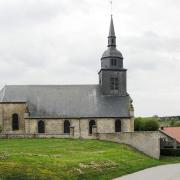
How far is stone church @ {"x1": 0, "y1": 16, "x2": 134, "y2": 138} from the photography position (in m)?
63.7

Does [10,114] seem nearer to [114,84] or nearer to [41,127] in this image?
[41,127]

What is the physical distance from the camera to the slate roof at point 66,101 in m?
64.0

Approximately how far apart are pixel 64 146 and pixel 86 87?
63.2 ft

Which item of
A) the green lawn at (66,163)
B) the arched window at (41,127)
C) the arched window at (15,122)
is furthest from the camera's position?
the arched window at (15,122)

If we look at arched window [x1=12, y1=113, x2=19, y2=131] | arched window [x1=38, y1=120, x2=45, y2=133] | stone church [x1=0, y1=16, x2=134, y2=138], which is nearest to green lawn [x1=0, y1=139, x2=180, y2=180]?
stone church [x1=0, y1=16, x2=134, y2=138]

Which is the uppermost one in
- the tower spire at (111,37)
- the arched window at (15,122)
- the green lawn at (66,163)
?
the tower spire at (111,37)

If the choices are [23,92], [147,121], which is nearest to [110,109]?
[23,92]

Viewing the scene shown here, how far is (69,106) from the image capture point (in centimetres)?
6475

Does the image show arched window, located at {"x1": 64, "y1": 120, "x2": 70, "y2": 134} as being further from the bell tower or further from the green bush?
the green bush

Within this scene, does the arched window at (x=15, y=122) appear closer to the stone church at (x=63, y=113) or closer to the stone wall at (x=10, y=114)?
the stone church at (x=63, y=113)

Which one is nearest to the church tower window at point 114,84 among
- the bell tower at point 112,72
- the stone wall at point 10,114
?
the bell tower at point 112,72

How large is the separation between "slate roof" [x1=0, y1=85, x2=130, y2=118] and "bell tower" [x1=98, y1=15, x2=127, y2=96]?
1.09m

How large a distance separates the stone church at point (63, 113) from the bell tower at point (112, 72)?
1.42 ft

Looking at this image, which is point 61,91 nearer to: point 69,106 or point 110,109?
point 69,106
